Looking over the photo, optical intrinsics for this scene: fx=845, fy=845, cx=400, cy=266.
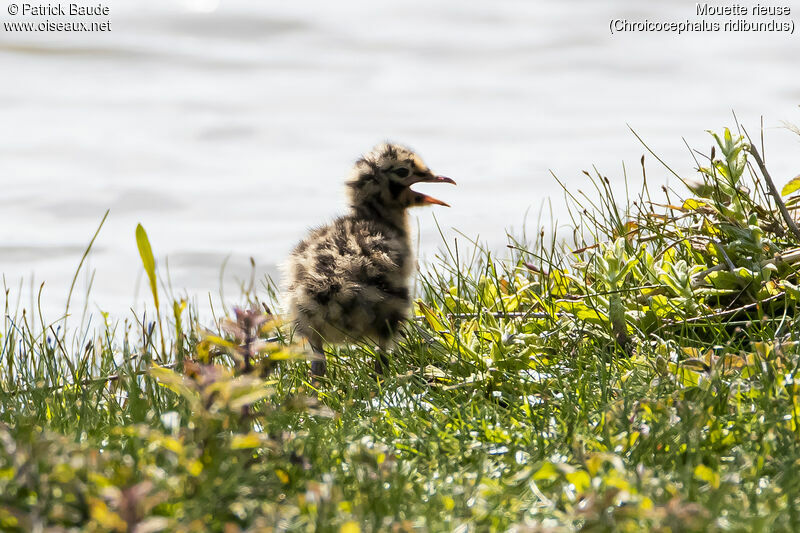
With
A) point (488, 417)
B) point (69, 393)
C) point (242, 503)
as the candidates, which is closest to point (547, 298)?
point (488, 417)

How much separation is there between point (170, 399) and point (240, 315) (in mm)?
1201

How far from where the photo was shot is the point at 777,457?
2.92 metres

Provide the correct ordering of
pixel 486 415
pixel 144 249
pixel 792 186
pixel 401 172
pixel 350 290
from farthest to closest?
pixel 401 172 < pixel 792 186 < pixel 350 290 < pixel 144 249 < pixel 486 415

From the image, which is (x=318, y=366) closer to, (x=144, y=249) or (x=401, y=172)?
(x=144, y=249)

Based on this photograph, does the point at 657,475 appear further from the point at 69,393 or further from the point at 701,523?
the point at 69,393

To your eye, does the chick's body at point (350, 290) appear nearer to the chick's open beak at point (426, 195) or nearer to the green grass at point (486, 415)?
the green grass at point (486, 415)

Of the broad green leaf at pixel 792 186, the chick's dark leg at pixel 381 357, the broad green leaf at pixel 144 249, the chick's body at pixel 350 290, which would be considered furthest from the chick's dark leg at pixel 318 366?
the broad green leaf at pixel 792 186

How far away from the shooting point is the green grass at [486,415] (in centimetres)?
225

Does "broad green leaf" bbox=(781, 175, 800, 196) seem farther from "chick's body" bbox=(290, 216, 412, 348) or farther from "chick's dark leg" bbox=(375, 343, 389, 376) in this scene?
"chick's dark leg" bbox=(375, 343, 389, 376)

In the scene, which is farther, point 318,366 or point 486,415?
point 318,366

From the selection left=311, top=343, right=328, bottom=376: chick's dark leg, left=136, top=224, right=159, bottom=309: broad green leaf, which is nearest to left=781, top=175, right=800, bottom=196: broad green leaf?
left=311, top=343, right=328, bottom=376: chick's dark leg

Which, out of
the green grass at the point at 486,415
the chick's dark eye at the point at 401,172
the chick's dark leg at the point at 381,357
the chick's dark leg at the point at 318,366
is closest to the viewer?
the green grass at the point at 486,415

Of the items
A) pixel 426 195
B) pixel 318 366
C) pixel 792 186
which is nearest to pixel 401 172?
pixel 426 195

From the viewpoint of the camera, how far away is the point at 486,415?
357 centimetres
